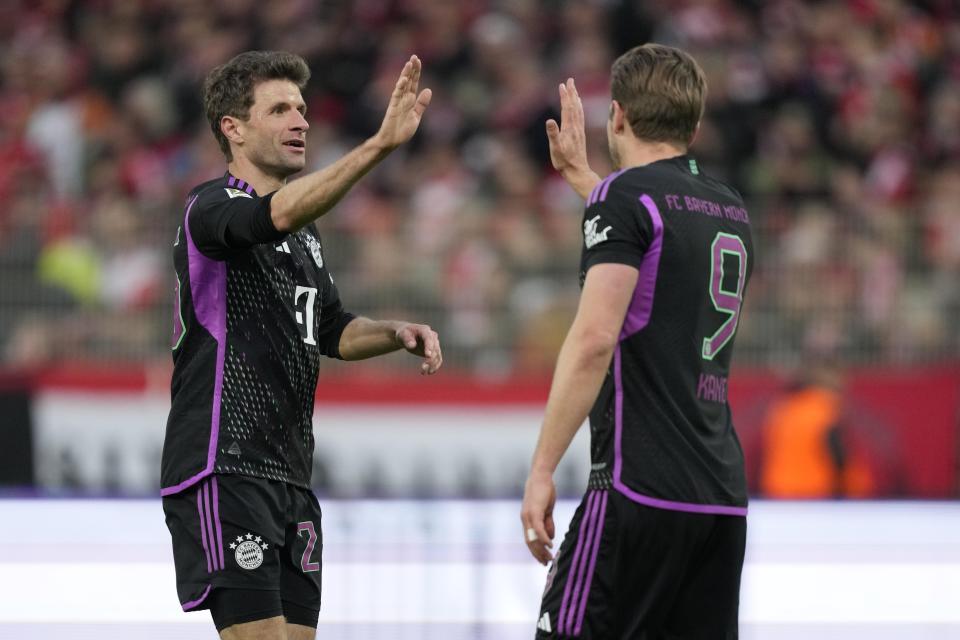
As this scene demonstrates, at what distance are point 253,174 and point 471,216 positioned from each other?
6.86 m

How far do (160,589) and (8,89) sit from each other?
10208 mm

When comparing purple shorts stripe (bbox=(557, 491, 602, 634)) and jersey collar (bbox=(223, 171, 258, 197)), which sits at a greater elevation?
jersey collar (bbox=(223, 171, 258, 197))

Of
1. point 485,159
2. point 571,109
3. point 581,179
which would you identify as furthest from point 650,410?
point 485,159

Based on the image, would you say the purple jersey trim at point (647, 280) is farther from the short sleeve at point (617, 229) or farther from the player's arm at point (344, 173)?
the player's arm at point (344, 173)

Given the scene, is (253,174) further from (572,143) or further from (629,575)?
(629,575)

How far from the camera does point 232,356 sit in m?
4.64

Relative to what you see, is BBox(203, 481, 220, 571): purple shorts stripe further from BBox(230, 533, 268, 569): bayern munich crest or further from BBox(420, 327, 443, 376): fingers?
BBox(420, 327, 443, 376): fingers

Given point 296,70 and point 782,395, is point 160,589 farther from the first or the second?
point 782,395

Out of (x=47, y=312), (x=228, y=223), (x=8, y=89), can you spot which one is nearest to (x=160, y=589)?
(x=228, y=223)

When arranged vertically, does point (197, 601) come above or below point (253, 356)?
below

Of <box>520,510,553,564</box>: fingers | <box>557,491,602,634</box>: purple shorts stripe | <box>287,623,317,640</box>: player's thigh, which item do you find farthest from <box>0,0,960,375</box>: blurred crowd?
<box>520,510,553,564</box>: fingers

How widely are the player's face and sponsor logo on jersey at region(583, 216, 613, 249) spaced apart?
1.22m

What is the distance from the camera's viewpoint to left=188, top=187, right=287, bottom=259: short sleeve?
14.4 feet

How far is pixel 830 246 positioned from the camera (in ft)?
37.2
